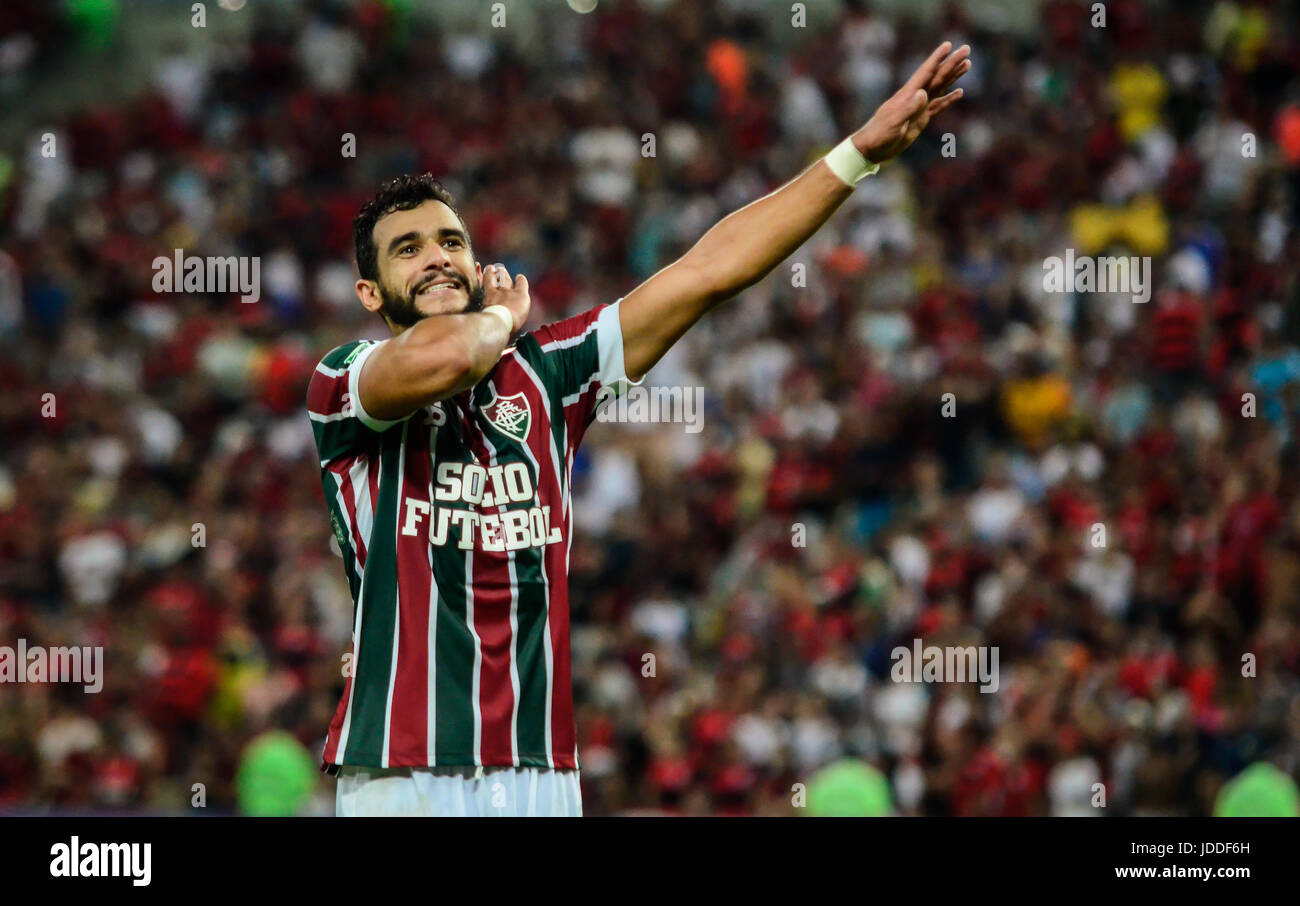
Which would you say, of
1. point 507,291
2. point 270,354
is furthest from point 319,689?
point 507,291

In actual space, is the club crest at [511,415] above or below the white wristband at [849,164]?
below

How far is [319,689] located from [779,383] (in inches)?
127

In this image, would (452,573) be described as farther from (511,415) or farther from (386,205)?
(386,205)

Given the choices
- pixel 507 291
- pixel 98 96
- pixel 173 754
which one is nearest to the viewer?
pixel 507 291

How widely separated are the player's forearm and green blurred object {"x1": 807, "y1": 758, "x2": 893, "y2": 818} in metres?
4.11

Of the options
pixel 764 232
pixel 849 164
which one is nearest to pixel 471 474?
pixel 764 232

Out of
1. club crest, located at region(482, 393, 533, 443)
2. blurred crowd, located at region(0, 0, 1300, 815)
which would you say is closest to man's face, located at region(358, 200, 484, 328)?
club crest, located at region(482, 393, 533, 443)

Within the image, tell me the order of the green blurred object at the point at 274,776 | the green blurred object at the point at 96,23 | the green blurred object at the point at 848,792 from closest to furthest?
1. the green blurred object at the point at 848,792
2. the green blurred object at the point at 274,776
3. the green blurred object at the point at 96,23

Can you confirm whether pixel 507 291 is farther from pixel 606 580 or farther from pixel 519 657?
pixel 606 580

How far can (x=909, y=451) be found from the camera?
9531 millimetres

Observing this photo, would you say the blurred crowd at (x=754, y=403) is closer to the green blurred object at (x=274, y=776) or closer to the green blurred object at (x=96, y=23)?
the green blurred object at (x=274, y=776)

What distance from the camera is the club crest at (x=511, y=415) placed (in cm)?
356

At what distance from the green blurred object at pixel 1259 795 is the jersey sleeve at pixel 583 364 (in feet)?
14.0

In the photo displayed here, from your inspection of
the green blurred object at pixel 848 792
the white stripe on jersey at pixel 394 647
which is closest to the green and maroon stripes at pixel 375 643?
the white stripe on jersey at pixel 394 647
